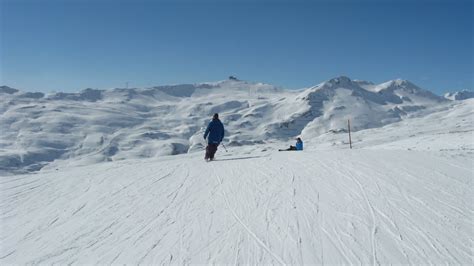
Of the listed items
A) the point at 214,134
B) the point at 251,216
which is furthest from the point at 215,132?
the point at 251,216

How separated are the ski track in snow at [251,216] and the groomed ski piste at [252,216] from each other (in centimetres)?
2

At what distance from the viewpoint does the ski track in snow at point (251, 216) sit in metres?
6.63

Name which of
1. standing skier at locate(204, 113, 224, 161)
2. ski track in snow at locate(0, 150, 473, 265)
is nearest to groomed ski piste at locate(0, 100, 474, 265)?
ski track in snow at locate(0, 150, 473, 265)

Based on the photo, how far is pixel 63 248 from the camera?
7.27 m

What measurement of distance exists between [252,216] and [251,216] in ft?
0.08

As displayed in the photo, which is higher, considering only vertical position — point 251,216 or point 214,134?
point 214,134

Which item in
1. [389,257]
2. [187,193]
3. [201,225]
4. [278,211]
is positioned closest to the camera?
[389,257]

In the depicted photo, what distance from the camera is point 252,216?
836cm

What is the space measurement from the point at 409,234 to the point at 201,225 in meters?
4.12

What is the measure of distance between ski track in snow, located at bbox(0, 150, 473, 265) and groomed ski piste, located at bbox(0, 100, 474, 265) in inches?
0.9

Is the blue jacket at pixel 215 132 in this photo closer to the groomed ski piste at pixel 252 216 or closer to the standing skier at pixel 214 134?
the standing skier at pixel 214 134

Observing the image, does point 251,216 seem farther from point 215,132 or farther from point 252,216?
point 215,132

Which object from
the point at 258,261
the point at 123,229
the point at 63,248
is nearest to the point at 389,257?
the point at 258,261

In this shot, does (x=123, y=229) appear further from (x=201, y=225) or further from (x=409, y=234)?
(x=409, y=234)
